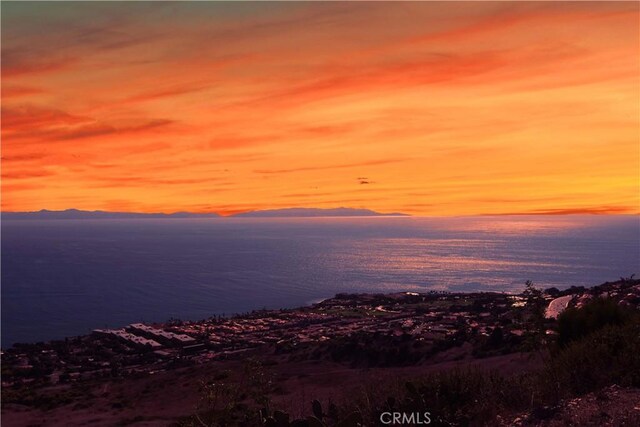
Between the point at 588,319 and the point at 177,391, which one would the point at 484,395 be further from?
the point at 177,391

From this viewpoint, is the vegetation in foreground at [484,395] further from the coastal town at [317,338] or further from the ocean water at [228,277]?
the ocean water at [228,277]

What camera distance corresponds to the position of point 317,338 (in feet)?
166

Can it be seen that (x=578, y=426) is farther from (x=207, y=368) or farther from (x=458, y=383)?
(x=207, y=368)

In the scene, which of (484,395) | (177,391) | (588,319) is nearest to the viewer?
(484,395)

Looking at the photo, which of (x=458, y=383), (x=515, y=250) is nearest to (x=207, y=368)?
(x=458, y=383)

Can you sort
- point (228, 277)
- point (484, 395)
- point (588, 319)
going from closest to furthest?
1. point (484, 395)
2. point (588, 319)
3. point (228, 277)

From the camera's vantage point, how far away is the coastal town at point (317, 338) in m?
36.2

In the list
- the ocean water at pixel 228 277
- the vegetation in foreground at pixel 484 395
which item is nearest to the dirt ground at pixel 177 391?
the vegetation in foreground at pixel 484 395

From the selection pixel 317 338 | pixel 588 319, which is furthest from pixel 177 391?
pixel 588 319

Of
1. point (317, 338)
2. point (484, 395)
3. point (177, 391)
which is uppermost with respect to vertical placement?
point (484, 395)

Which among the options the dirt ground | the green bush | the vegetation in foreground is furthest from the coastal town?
the vegetation in foreground

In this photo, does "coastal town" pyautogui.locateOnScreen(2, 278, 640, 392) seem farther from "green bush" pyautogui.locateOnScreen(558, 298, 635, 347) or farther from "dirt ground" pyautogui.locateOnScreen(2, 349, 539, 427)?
"dirt ground" pyautogui.locateOnScreen(2, 349, 539, 427)

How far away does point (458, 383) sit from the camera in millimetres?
11219

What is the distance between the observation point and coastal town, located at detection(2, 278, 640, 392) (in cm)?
3616
